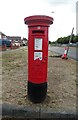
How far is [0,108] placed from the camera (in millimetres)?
4617

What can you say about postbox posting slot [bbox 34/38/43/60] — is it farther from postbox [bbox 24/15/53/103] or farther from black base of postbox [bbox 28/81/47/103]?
black base of postbox [bbox 28/81/47/103]

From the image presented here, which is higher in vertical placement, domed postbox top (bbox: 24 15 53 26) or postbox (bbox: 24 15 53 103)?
domed postbox top (bbox: 24 15 53 26)

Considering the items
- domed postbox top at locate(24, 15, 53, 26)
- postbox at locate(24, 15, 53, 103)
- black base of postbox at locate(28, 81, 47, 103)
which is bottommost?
black base of postbox at locate(28, 81, 47, 103)

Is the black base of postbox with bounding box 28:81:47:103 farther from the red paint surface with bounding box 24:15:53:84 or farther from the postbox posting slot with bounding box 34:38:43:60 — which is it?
the postbox posting slot with bounding box 34:38:43:60

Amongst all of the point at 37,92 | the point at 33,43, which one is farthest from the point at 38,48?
the point at 37,92

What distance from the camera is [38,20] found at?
15.8ft

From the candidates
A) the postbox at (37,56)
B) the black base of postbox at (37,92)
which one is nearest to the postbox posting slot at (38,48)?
the postbox at (37,56)

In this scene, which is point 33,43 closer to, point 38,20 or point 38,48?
point 38,48

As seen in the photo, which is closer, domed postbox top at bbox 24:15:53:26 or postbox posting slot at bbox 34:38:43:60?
domed postbox top at bbox 24:15:53:26

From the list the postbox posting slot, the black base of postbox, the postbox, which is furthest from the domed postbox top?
the black base of postbox

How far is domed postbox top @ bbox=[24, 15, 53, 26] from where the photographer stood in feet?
15.7

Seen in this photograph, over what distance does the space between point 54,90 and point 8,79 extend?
1.85 metres

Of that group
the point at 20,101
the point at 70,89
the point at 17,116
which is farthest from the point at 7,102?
the point at 70,89

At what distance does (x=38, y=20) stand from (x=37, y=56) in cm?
74
